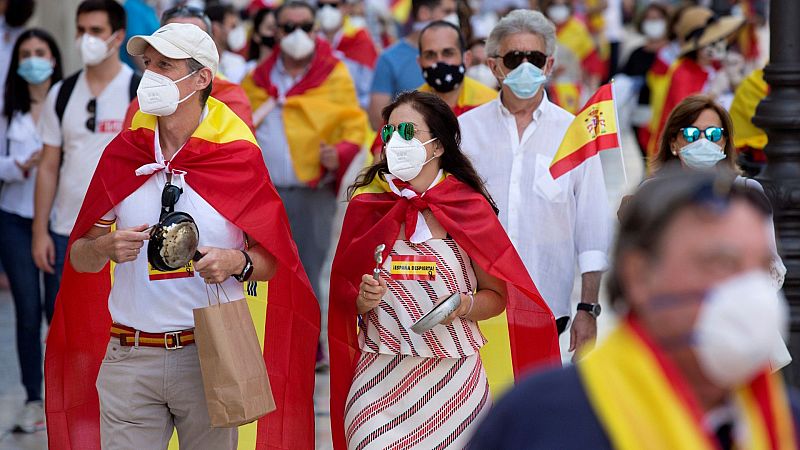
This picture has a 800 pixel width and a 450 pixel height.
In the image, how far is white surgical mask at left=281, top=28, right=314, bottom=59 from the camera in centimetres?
857

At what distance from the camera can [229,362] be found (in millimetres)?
4625

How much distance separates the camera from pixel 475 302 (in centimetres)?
489

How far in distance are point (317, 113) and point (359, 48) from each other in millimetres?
3539

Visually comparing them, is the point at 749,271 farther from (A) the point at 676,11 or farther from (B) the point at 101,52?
(A) the point at 676,11

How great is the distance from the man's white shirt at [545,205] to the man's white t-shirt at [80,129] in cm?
186

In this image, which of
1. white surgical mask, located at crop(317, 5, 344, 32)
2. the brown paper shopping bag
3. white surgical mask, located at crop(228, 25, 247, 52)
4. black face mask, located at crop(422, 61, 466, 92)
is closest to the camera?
the brown paper shopping bag

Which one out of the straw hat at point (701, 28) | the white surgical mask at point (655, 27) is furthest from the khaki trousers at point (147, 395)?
the white surgical mask at point (655, 27)

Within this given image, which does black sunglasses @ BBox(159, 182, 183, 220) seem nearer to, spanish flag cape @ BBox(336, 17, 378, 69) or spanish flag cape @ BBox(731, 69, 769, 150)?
spanish flag cape @ BBox(731, 69, 769, 150)

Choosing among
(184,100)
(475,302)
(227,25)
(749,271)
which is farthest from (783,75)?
(227,25)

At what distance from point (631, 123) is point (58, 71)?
22.0ft

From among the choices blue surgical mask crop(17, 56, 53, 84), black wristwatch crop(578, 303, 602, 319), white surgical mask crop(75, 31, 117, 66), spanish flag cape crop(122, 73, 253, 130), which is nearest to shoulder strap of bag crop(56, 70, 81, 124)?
white surgical mask crop(75, 31, 117, 66)

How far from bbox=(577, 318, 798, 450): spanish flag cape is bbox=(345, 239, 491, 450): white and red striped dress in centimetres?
238

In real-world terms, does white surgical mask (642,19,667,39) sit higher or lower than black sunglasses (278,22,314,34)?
higher

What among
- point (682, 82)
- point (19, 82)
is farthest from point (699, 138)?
point (682, 82)
